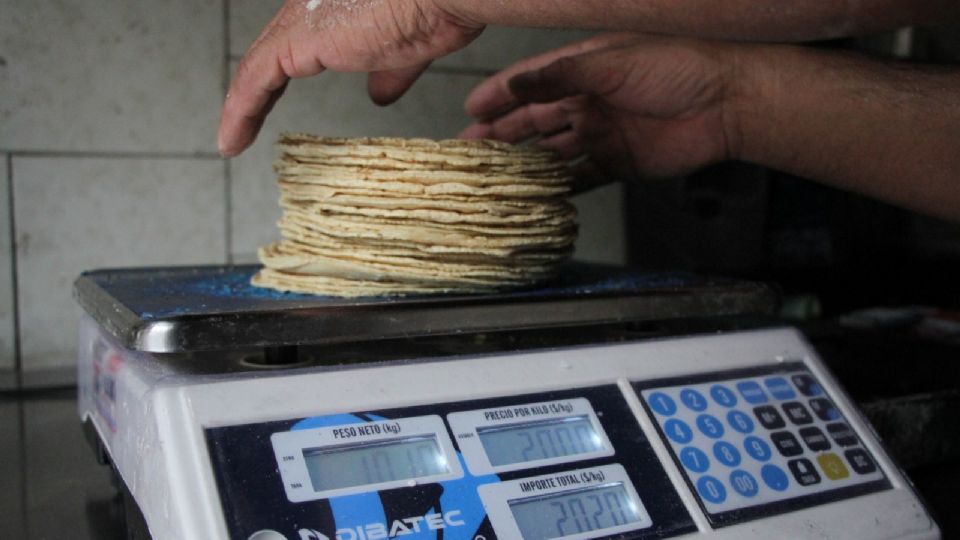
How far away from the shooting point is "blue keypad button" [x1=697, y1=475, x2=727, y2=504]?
31.0 inches

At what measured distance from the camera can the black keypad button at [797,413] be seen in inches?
35.8

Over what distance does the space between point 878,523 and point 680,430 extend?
22 cm

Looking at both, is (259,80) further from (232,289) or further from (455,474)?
(455,474)

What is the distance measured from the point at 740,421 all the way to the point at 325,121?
3.28 ft

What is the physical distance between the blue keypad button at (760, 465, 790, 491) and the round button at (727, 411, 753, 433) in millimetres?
43

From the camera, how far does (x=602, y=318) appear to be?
0.92m

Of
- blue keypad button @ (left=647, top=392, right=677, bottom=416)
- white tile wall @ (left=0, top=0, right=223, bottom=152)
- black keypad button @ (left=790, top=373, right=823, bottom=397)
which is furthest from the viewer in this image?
white tile wall @ (left=0, top=0, right=223, bottom=152)

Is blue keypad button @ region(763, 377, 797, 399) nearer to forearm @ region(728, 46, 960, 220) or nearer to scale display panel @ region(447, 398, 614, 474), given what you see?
scale display panel @ region(447, 398, 614, 474)

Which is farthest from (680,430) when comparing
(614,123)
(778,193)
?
(778,193)

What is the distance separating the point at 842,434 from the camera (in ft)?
3.02

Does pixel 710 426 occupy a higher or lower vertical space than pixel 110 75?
lower

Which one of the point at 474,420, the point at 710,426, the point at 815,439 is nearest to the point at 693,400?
the point at 710,426

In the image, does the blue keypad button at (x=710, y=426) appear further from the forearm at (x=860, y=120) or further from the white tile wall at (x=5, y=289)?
the white tile wall at (x=5, y=289)

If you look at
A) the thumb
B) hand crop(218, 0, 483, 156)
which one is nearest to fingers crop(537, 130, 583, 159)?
the thumb
